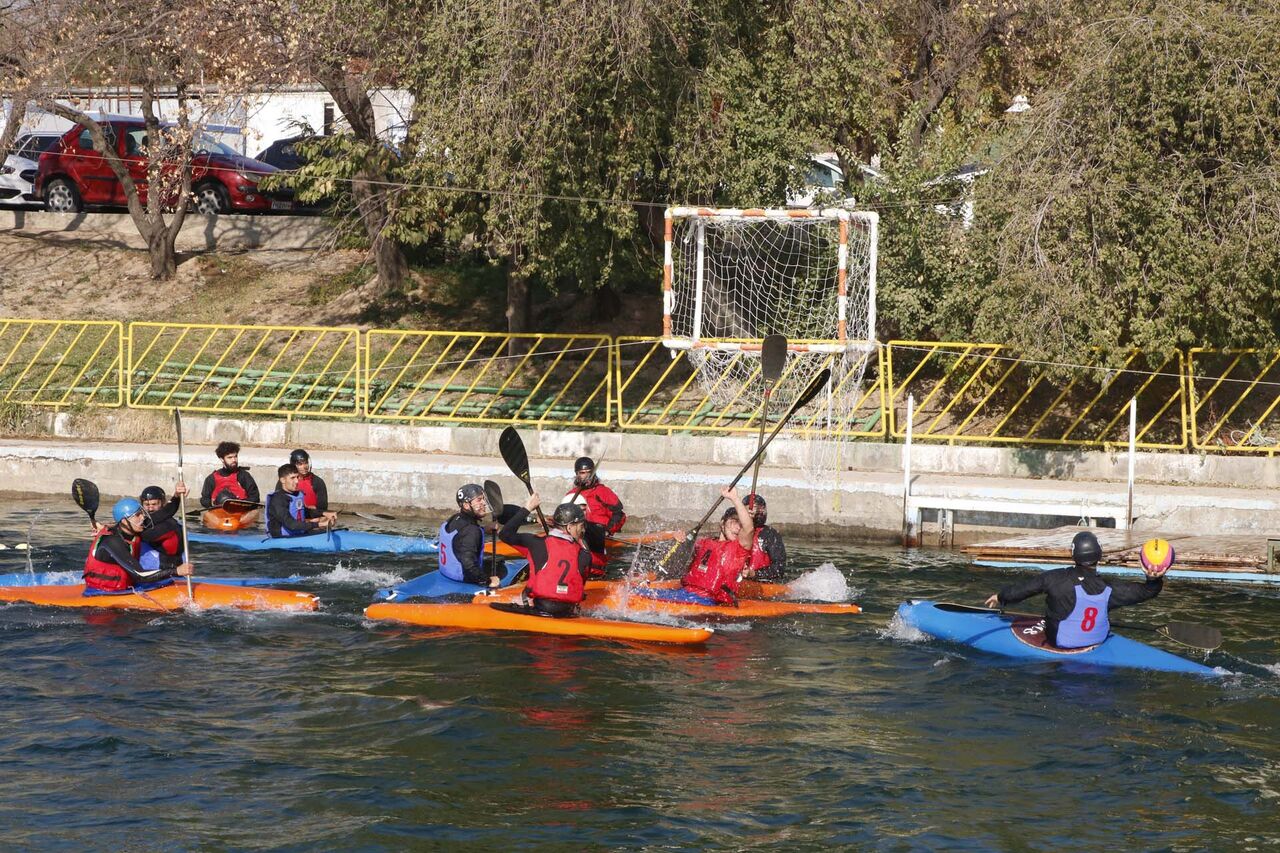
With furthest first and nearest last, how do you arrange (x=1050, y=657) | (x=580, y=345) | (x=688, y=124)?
1. (x=580, y=345)
2. (x=688, y=124)
3. (x=1050, y=657)

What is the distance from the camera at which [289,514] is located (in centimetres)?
1716

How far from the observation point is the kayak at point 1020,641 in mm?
12336

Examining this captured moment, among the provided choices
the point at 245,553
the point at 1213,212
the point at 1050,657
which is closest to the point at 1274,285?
the point at 1213,212

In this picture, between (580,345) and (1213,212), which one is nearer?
(1213,212)

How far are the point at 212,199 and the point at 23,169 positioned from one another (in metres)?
4.40

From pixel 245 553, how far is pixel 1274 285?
12.5 metres

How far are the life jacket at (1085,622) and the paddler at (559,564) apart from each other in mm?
4122

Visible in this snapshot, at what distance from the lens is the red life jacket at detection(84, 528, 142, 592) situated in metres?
14.1

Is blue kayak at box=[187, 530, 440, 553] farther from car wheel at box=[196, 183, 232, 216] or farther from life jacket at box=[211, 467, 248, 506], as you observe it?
car wheel at box=[196, 183, 232, 216]

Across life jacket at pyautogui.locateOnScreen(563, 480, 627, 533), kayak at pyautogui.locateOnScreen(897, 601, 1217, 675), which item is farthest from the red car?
kayak at pyautogui.locateOnScreen(897, 601, 1217, 675)

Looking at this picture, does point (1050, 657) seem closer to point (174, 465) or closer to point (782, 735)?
point (782, 735)

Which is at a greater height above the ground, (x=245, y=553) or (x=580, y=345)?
(x=580, y=345)

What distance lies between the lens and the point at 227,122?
23.0 meters

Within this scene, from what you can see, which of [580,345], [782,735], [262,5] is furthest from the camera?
[580,345]
